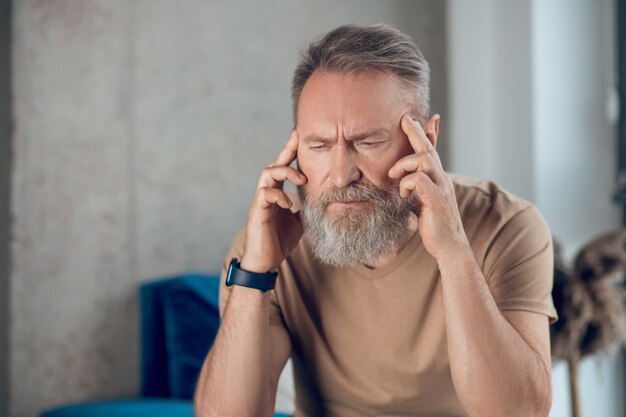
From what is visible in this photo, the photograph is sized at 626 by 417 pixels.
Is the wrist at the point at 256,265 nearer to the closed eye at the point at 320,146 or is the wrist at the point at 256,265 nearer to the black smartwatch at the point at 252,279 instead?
the black smartwatch at the point at 252,279

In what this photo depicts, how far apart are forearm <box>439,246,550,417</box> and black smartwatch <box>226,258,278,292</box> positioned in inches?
15.1

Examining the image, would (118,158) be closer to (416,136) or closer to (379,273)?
(379,273)

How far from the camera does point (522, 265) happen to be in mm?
1558

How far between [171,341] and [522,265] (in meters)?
1.41

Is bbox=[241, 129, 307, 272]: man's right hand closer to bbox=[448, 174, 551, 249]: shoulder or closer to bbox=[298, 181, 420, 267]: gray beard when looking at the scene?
bbox=[298, 181, 420, 267]: gray beard

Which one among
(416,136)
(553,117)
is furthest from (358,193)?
(553,117)

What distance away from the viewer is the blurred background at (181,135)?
2607 mm

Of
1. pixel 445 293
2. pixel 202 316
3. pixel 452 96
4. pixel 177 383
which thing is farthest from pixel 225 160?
pixel 445 293

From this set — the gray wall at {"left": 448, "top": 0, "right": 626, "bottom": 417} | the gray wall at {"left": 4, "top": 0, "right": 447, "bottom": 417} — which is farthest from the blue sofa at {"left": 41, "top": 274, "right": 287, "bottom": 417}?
the gray wall at {"left": 448, "top": 0, "right": 626, "bottom": 417}

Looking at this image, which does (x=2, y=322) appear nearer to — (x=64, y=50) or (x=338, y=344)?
(x=64, y=50)

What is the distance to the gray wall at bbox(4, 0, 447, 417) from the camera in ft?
8.56

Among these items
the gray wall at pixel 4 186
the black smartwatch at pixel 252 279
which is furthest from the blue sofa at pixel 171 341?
the black smartwatch at pixel 252 279

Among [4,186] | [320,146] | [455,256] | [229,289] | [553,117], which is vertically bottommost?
[229,289]

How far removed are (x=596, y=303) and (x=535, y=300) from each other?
99cm
